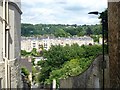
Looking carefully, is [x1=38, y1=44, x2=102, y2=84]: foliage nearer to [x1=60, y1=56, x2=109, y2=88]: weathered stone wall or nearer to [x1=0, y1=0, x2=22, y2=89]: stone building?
[x1=60, y1=56, x2=109, y2=88]: weathered stone wall

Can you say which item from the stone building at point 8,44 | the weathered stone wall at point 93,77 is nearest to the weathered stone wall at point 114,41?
the weathered stone wall at point 93,77

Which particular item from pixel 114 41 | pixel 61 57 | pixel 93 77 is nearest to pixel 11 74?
pixel 114 41

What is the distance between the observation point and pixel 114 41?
13289 mm

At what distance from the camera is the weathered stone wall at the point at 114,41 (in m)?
12.7

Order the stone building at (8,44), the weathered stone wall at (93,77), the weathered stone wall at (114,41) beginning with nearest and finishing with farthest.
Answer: the weathered stone wall at (114,41)
the stone building at (8,44)
the weathered stone wall at (93,77)

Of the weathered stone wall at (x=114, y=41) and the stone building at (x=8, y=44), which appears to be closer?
the weathered stone wall at (x=114, y=41)

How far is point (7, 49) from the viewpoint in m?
13.5

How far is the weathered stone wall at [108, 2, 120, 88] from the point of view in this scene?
12.7m

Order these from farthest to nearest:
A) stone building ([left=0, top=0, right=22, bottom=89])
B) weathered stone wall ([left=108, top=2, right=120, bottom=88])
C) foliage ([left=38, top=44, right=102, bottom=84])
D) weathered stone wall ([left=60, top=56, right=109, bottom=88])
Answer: foliage ([left=38, top=44, right=102, bottom=84])
weathered stone wall ([left=60, top=56, right=109, bottom=88])
stone building ([left=0, top=0, right=22, bottom=89])
weathered stone wall ([left=108, top=2, right=120, bottom=88])

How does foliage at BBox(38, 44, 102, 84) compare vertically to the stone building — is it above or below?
below

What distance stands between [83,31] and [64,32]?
1094 cm

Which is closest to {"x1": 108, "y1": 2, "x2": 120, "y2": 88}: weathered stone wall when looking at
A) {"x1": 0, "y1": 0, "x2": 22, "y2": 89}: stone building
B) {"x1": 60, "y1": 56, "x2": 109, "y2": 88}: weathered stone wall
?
{"x1": 60, "y1": 56, "x2": 109, "y2": 88}: weathered stone wall

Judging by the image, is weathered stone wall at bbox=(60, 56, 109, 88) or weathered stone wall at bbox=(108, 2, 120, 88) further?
weathered stone wall at bbox=(60, 56, 109, 88)

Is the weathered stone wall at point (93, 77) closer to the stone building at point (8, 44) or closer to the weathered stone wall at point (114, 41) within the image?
the weathered stone wall at point (114, 41)
